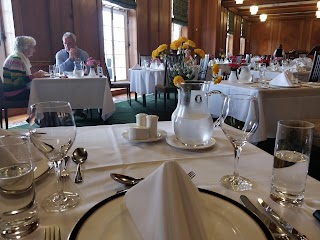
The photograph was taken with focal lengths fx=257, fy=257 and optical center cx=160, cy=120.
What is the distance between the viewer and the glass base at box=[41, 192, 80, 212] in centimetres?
→ 50

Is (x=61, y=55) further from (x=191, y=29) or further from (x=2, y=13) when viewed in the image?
(x=191, y=29)

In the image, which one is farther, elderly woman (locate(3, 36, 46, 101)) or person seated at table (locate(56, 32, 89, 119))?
person seated at table (locate(56, 32, 89, 119))

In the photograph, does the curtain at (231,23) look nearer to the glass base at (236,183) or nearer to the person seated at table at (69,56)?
the person seated at table at (69,56)

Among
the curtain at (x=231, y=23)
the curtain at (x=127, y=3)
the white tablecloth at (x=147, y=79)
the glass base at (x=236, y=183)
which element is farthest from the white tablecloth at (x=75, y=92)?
the curtain at (x=231, y=23)

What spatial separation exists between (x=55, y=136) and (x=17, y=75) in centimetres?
300

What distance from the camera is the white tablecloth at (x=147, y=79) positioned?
4.86 metres

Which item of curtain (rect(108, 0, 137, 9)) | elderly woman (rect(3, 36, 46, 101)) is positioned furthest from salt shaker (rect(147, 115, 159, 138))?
curtain (rect(108, 0, 137, 9))

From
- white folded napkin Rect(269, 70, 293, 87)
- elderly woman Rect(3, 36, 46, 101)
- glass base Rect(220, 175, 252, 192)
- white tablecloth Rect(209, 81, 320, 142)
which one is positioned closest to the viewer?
glass base Rect(220, 175, 252, 192)

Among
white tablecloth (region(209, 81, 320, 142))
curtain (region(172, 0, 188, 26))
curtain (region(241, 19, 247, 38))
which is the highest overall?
curtain (region(241, 19, 247, 38))

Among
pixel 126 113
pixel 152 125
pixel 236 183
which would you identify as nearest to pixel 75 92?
pixel 126 113

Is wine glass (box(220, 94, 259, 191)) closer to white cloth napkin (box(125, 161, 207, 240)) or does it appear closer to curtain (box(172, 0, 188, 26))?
white cloth napkin (box(125, 161, 207, 240))

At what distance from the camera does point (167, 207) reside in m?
0.36

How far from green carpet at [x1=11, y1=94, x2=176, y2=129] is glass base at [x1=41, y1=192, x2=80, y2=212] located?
10.9 feet

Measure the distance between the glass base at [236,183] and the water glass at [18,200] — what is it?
1.32 feet
